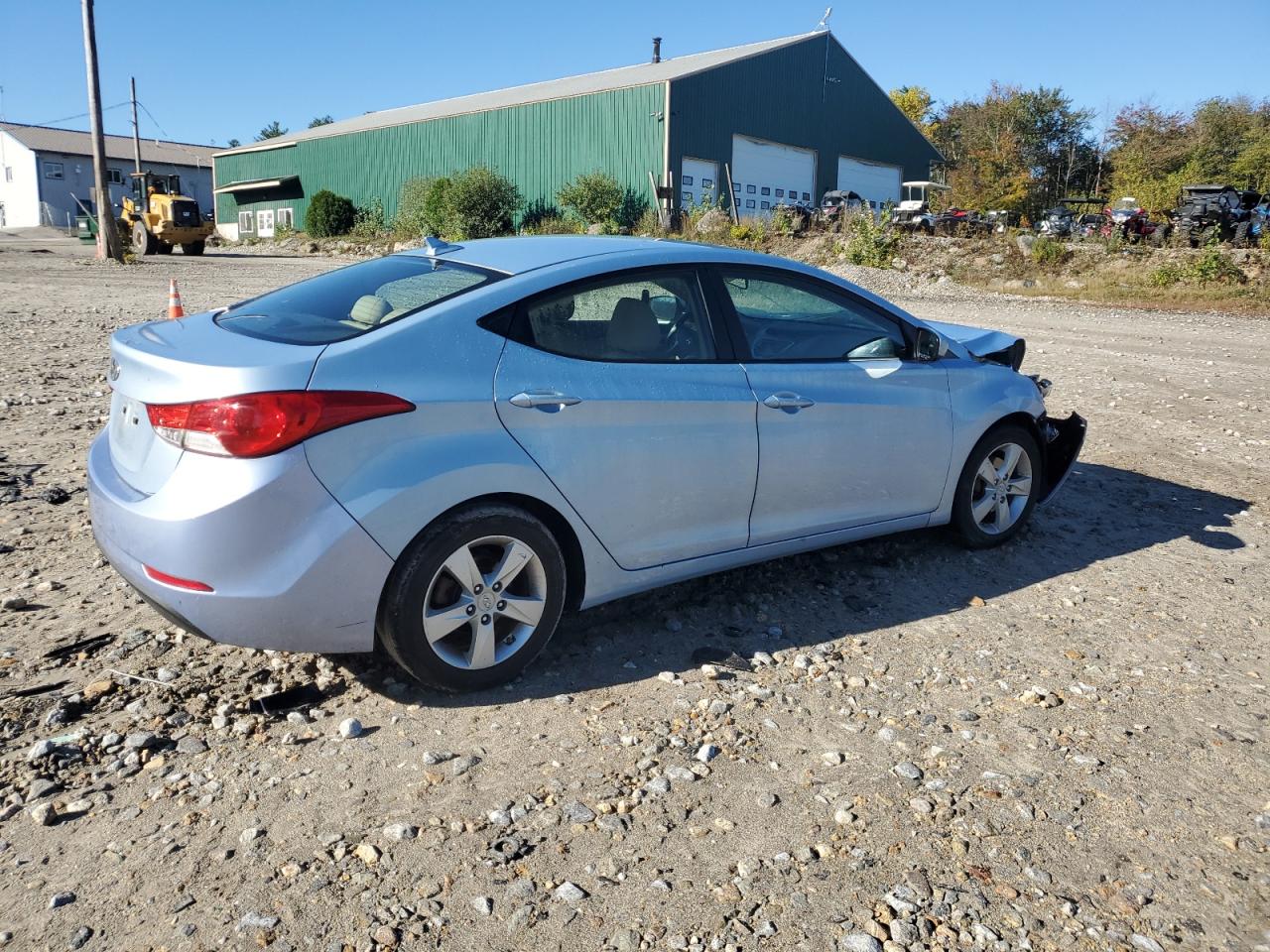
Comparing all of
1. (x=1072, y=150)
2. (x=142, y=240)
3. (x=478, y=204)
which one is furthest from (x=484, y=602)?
(x=1072, y=150)

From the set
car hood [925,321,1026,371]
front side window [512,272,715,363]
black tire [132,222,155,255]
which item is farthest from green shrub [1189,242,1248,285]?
black tire [132,222,155,255]

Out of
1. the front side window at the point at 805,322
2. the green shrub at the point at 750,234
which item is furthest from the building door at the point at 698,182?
the front side window at the point at 805,322

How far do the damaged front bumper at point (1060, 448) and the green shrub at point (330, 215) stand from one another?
Answer: 46350 mm

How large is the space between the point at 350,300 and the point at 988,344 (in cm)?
354

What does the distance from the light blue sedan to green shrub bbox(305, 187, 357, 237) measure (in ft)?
153

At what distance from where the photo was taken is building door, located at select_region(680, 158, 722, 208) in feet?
119

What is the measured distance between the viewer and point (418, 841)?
9.49ft

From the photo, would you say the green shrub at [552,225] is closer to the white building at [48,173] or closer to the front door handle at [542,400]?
the front door handle at [542,400]

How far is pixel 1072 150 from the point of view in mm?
58219

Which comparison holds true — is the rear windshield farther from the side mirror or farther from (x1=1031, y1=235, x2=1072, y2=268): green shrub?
(x1=1031, y1=235, x2=1072, y2=268): green shrub

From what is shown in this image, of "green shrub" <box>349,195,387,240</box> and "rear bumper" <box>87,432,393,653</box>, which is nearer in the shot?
"rear bumper" <box>87,432,393,653</box>

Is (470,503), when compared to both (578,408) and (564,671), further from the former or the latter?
(564,671)

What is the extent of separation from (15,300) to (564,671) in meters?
17.2

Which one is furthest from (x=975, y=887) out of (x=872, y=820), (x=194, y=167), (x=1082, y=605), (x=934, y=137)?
(x=194, y=167)
